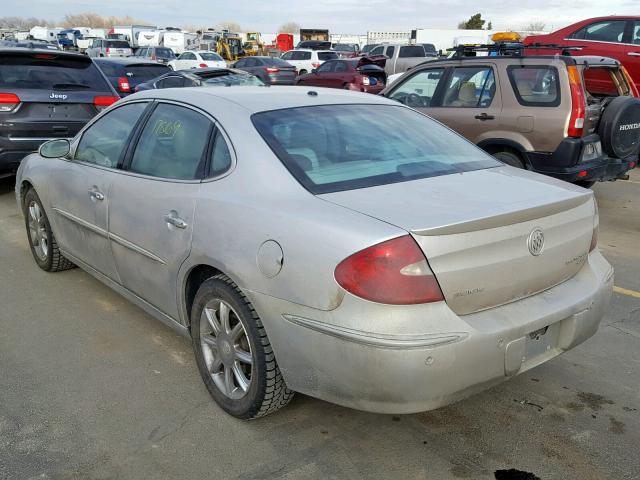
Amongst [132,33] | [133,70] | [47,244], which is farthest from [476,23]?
[47,244]

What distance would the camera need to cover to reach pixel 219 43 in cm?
4550

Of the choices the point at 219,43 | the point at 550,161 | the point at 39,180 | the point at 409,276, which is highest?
the point at 409,276

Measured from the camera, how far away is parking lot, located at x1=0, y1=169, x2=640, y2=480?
2.63 metres

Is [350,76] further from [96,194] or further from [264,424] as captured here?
[264,424]

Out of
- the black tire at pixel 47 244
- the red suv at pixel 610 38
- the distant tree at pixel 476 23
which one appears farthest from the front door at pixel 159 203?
Result: the distant tree at pixel 476 23

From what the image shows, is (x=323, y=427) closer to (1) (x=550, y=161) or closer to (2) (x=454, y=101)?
(1) (x=550, y=161)

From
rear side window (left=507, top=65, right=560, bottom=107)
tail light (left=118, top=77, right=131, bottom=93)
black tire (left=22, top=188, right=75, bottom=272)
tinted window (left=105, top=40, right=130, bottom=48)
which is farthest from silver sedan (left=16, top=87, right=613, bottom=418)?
tinted window (left=105, top=40, right=130, bottom=48)

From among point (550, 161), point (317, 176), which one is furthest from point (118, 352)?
point (550, 161)

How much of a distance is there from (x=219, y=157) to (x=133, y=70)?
13.2m

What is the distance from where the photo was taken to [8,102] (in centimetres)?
680

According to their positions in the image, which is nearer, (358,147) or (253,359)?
(253,359)

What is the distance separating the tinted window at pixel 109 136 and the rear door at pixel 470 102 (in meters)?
4.36

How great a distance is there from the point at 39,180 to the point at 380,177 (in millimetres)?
3027

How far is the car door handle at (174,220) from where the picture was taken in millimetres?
3023
